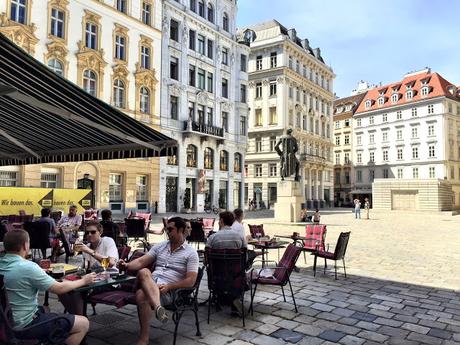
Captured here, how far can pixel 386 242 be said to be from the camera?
15453mm

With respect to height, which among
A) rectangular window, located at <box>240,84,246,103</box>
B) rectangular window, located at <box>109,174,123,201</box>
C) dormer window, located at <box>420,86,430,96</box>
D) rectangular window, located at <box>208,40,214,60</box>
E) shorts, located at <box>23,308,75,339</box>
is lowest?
shorts, located at <box>23,308,75,339</box>

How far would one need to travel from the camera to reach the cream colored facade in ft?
76.8

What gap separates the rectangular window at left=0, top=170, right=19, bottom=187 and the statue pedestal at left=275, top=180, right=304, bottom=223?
1522cm

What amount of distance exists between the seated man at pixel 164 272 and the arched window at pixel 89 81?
23.7 m

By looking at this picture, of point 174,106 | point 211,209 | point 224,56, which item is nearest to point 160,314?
point 174,106

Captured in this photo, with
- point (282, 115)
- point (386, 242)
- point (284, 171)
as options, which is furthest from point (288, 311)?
point (282, 115)

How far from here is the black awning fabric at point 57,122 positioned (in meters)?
4.82

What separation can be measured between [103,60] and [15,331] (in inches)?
1051

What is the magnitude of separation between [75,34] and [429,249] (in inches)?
929

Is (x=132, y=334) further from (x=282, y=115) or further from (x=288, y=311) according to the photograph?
(x=282, y=115)

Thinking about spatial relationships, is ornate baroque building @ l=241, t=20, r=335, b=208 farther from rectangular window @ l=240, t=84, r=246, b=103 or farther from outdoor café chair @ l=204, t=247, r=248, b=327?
outdoor café chair @ l=204, t=247, r=248, b=327

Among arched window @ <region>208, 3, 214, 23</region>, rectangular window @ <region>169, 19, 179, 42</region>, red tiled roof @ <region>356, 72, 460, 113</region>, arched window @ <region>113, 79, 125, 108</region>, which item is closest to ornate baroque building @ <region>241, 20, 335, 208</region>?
arched window @ <region>208, 3, 214, 23</region>

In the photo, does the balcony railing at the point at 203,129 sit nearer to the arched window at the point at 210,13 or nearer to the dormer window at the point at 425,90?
the arched window at the point at 210,13

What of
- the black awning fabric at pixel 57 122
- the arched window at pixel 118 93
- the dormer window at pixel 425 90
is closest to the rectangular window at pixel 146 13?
the arched window at pixel 118 93
